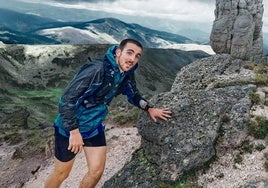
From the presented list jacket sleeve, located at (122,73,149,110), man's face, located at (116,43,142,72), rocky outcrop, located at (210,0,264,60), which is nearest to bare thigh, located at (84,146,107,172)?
jacket sleeve, located at (122,73,149,110)

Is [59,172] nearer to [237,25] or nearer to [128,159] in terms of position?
[128,159]

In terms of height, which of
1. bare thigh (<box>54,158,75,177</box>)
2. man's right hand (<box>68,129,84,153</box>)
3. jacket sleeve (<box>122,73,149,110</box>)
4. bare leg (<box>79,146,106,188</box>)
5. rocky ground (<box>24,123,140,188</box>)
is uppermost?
jacket sleeve (<box>122,73,149,110</box>)

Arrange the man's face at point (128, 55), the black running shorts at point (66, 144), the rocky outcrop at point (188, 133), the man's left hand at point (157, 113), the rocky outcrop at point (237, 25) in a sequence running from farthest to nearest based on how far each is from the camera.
A: the rocky outcrop at point (237, 25) → the rocky outcrop at point (188, 133) → the man's left hand at point (157, 113) → the black running shorts at point (66, 144) → the man's face at point (128, 55)

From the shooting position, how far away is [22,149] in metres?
34.3

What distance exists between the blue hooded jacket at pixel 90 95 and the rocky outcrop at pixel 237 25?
2278 cm

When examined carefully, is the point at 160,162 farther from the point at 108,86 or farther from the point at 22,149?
the point at 22,149

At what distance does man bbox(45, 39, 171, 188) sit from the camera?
934cm

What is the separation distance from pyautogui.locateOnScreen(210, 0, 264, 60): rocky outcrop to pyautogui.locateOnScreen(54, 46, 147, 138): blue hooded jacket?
22777 millimetres

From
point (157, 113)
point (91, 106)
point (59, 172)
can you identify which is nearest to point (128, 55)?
point (91, 106)

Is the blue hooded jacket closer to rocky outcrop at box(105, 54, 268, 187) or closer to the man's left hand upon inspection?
the man's left hand

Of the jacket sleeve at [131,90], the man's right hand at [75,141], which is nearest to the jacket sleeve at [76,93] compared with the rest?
the man's right hand at [75,141]

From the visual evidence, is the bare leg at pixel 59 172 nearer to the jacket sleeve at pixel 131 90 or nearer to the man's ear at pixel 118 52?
the jacket sleeve at pixel 131 90

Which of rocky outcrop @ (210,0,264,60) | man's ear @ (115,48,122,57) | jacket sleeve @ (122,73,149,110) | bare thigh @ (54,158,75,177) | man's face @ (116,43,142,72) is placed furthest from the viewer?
rocky outcrop @ (210,0,264,60)

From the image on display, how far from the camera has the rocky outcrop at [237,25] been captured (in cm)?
3189
